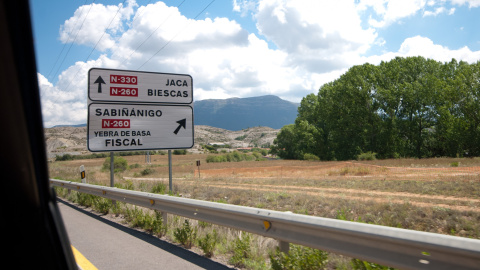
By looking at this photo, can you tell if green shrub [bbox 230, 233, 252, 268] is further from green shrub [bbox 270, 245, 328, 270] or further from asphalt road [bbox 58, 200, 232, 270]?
green shrub [bbox 270, 245, 328, 270]

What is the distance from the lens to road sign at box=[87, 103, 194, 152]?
1165cm

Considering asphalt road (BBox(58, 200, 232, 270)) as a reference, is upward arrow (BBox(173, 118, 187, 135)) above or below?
above

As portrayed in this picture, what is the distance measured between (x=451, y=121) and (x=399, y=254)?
5907 centimetres

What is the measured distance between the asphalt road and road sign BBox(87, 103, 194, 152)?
3.38m

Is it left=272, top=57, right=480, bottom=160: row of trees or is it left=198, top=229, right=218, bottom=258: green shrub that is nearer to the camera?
left=198, top=229, right=218, bottom=258: green shrub

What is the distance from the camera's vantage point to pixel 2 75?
1.54 m

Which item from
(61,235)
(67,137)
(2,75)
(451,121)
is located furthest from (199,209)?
(67,137)

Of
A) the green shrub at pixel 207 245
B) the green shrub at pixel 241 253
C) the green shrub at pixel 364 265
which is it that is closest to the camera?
the green shrub at pixel 364 265

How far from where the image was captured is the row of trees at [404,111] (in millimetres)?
54469

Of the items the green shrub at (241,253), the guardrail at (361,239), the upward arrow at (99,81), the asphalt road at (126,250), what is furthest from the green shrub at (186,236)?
the upward arrow at (99,81)

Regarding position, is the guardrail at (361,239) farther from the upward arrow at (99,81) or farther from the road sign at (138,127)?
the upward arrow at (99,81)

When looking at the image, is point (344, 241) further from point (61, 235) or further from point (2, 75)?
point (2, 75)

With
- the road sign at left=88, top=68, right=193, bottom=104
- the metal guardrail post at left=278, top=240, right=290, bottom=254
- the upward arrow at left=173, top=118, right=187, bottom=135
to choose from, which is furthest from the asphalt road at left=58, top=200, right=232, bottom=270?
the road sign at left=88, top=68, right=193, bottom=104

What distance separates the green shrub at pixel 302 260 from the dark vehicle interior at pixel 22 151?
10.6 feet
